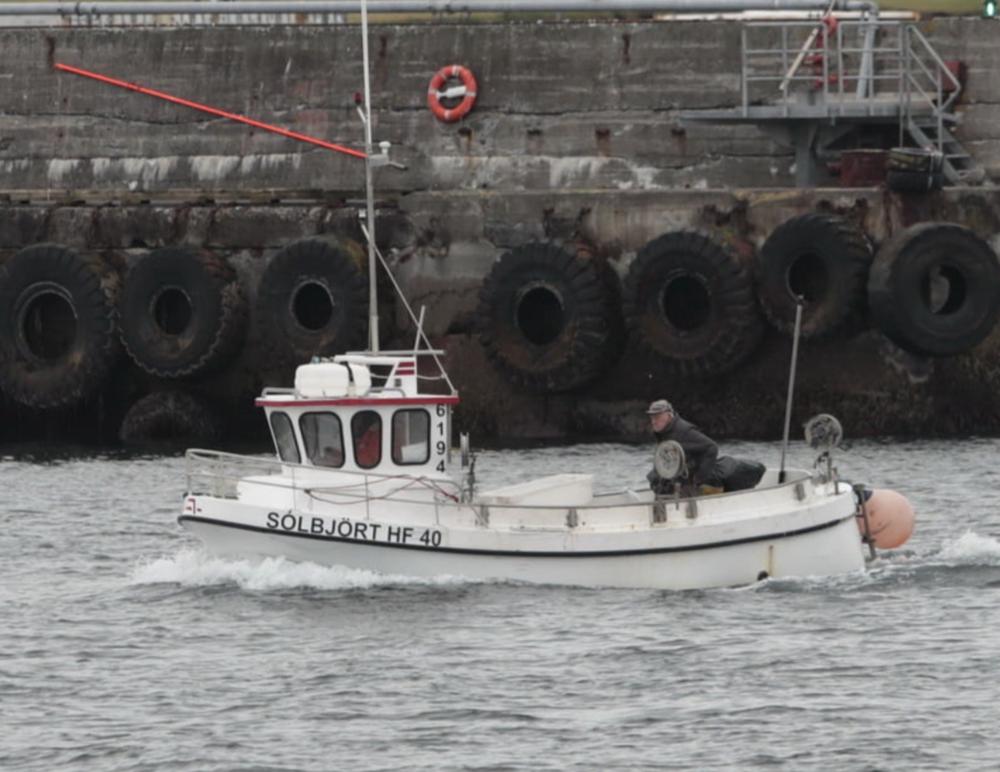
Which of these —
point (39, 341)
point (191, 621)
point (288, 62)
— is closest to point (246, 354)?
point (39, 341)

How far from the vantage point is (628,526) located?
2680 cm

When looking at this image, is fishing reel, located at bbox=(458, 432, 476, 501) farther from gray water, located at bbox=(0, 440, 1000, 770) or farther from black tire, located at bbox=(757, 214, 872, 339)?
black tire, located at bbox=(757, 214, 872, 339)

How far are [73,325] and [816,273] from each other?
11501 mm

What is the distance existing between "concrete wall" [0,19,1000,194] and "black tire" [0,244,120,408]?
436 centimetres

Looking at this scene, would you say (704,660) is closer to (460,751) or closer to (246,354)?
(460,751)

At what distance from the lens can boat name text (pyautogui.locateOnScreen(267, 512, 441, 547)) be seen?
26.9 m

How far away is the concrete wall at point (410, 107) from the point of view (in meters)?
45.1

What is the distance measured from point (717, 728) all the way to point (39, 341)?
2403 centimetres

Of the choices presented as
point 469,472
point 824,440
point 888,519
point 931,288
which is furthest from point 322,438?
point 931,288

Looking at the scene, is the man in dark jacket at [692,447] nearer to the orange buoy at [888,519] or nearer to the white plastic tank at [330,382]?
the orange buoy at [888,519]

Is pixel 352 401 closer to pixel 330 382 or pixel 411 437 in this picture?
pixel 330 382

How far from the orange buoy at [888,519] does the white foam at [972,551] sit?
76cm

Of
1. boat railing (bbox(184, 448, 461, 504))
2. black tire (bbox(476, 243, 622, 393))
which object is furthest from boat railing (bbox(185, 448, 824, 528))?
black tire (bbox(476, 243, 622, 393))

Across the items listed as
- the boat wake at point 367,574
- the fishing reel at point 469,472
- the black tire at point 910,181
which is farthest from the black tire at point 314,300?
the fishing reel at point 469,472
